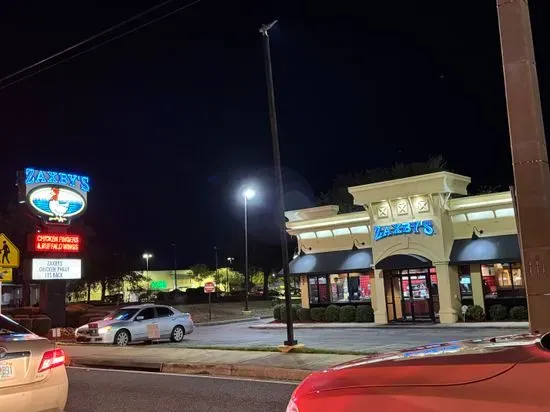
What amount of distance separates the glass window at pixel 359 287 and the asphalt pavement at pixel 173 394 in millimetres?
19583

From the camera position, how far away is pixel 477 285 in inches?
1040

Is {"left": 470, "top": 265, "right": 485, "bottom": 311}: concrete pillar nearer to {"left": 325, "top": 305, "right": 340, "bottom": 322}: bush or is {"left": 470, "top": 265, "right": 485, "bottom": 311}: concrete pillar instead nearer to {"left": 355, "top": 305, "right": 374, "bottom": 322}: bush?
{"left": 355, "top": 305, "right": 374, "bottom": 322}: bush

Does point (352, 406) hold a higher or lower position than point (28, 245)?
lower

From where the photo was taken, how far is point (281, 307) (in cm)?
3294

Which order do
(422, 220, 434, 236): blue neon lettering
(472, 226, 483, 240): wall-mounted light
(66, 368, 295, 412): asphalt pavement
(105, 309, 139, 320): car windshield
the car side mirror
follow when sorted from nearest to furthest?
1. the car side mirror
2. (66, 368, 295, 412): asphalt pavement
3. (105, 309, 139, 320): car windshield
4. (472, 226, 483, 240): wall-mounted light
5. (422, 220, 434, 236): blue neon lettering

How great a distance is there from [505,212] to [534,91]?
1856 centimetres

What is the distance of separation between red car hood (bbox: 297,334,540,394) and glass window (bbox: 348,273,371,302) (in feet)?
90.4

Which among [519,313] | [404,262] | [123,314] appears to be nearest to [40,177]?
[123,314]

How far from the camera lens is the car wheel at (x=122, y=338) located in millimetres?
21327

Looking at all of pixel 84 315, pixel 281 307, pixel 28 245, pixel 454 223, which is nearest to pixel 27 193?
pixel 28 245

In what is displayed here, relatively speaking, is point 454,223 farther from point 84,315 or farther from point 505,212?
point 84,315

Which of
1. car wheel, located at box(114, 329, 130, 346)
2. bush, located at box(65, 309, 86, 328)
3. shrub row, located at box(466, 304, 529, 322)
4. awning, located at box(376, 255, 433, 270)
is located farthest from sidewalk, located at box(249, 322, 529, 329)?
bush, located at box(65, 309, 86, 328)

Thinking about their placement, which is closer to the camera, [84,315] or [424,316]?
[424,316]

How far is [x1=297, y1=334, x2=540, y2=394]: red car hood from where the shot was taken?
8.25 feet
